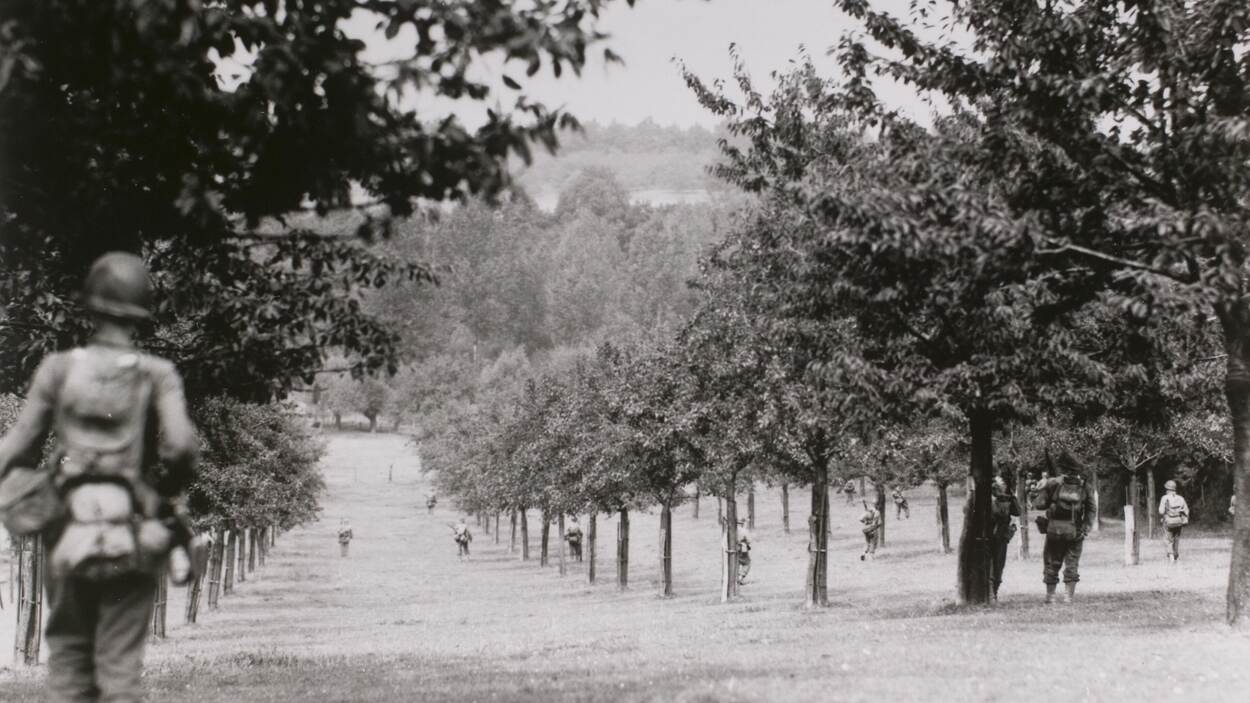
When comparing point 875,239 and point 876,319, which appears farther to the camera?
point 876,319

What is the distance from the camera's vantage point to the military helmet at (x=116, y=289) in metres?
4.91

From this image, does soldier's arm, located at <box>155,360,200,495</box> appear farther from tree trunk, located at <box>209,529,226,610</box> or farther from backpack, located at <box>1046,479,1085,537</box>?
tree trunk, located at <box>209,529,226,610</box>

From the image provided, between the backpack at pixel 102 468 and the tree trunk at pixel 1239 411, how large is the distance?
1156 centimetres

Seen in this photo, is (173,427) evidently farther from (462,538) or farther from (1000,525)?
(462,538)

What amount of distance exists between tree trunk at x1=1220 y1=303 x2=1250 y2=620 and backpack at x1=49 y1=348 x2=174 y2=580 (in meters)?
11.6

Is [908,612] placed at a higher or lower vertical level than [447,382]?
lower

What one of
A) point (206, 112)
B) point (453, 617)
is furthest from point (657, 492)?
point (206, 112)

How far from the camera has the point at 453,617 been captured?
29266 millimetres

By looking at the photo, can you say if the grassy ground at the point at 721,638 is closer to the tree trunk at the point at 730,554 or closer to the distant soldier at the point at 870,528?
the tree trunk at the point at 730,554

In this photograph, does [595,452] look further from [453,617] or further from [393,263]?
[393,263]

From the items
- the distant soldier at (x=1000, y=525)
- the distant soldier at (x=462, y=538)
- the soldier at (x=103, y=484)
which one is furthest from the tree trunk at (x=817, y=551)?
the distant soldier at (x=462, y=538)

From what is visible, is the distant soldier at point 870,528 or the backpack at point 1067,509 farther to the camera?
the distant soldier at point 870,528

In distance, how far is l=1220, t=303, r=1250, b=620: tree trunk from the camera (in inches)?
501

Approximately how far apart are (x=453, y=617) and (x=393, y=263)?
18082 millimetres
